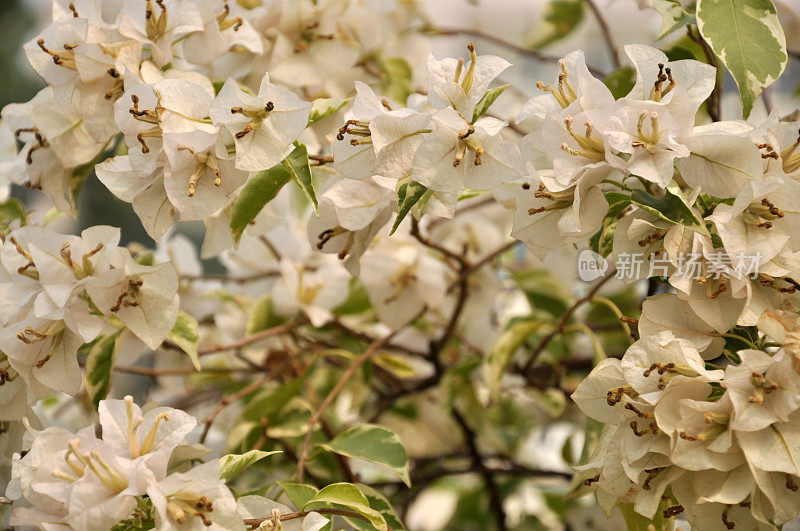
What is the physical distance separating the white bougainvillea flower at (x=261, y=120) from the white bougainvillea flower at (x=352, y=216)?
0.07 meters

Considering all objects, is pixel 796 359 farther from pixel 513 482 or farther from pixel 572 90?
pixel 513 482

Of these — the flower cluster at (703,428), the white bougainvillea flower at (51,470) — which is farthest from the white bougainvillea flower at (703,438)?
the white bougainvillea flower at (51,470)

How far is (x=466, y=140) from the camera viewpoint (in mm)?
431

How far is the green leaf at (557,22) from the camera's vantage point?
845mm

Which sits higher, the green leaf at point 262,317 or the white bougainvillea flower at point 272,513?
the white bougainvillea flower at point 272,513

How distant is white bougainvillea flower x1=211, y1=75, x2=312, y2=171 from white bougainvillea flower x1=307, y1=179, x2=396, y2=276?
0.22ft

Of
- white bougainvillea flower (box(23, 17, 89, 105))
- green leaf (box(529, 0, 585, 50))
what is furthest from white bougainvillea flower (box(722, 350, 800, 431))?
green leaf (box(529, 0, 585, 50))

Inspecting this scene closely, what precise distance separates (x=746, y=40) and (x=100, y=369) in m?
0.48

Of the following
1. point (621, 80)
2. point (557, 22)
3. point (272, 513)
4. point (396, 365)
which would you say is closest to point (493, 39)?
point (557, 22)

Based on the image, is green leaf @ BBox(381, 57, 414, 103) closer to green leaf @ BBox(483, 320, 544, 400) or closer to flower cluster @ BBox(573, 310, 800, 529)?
green leaf @ BBox(483, 320, 544, 400)

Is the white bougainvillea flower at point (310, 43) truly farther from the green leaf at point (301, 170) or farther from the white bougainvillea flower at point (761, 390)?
the white bougainvillea flower at point (761, 390)

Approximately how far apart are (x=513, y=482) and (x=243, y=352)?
0.34 m

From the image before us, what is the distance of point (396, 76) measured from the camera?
693mm

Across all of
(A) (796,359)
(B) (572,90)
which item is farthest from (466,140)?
(A) (796,359)
